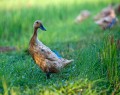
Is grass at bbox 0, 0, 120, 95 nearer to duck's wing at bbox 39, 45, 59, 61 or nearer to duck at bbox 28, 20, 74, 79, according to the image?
duck at bbox 28, 20, 74, 79

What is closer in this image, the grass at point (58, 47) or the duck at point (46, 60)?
the grass at point (58, 47)

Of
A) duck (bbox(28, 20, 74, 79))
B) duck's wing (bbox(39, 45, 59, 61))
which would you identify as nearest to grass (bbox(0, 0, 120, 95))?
duck (bbox(28, 20, 74, 79))

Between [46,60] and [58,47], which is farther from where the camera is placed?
Answer: [58,47]

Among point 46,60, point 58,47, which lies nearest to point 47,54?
point 46,60

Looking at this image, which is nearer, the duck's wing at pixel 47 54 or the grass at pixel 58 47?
the grass at pixel 58 47

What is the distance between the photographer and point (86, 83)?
22.2ft

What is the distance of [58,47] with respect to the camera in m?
10.1

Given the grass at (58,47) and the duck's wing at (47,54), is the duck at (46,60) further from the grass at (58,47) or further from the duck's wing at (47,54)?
the grass at (58,47)

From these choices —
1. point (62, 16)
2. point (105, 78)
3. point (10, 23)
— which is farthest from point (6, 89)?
point (62, 16)

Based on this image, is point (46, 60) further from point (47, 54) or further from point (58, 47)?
point (58, 47)

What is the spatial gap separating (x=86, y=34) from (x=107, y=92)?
17.1 feet

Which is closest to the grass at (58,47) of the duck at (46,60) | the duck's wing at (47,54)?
the duck at (46,60)

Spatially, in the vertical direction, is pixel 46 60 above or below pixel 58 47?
below

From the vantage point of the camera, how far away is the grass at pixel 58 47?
683cm
